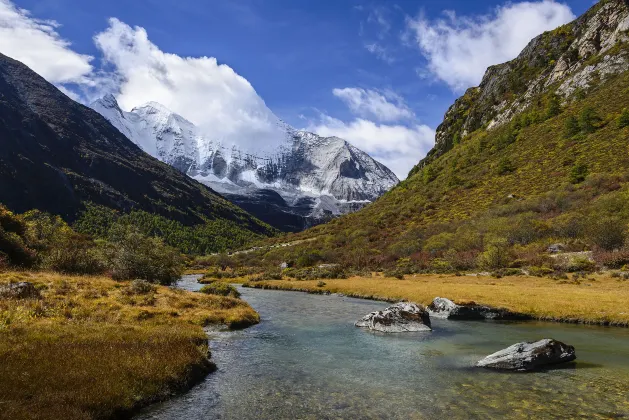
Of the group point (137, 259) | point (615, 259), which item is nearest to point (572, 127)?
point (615, 259)

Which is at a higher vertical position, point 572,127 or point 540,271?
point 572,127

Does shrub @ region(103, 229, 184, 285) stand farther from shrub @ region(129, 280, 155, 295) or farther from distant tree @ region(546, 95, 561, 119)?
distant tree @ region(546, 95, 561, 119)

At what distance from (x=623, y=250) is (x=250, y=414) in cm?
6315

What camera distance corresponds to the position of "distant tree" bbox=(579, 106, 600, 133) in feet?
358

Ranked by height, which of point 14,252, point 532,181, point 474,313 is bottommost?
point 14,252

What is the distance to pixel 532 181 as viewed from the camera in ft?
348

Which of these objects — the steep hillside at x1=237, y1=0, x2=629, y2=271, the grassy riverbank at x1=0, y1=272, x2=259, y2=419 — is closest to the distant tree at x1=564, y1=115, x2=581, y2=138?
the steep hillside at x1=237, y1=0, x2=629, y2=271

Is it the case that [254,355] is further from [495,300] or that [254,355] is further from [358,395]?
[495,300]

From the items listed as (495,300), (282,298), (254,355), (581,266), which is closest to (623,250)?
(581,266)

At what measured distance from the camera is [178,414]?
14922 mm

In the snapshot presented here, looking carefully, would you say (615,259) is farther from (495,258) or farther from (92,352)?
(92,352)

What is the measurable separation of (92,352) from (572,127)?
5136 inches

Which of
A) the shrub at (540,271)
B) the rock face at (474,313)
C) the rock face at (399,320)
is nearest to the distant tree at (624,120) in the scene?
the shrub at (540,271)

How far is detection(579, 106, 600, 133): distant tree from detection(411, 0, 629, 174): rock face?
29080 millimetres
